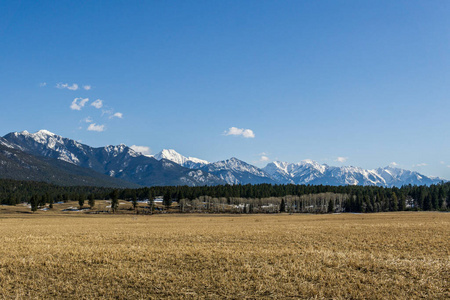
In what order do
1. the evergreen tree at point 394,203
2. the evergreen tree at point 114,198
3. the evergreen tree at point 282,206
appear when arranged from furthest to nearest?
the evergreen tree at point 394,203 < the evergreen tree at point 282,206 < the evergreen tree at point 114,198

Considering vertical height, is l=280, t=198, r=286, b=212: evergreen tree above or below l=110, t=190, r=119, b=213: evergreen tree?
below

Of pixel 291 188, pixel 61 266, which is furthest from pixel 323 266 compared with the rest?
pixel 291 188

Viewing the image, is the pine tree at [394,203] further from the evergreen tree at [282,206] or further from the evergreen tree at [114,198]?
the evergreen tree at [114,198]

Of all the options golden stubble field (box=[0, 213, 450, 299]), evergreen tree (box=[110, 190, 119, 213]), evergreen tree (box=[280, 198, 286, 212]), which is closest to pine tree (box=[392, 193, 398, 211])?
evergreen tree (box=[280, 198, 286, 212])

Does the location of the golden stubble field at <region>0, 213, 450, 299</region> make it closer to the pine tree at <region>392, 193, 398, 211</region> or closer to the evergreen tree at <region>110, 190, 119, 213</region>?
the evergreen tree at <region>110, 190, 119, 213</region>

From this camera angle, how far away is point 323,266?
17516 millimetres

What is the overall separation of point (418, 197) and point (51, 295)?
201 m

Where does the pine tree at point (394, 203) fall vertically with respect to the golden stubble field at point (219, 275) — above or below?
below

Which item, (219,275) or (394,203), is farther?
(394,203)

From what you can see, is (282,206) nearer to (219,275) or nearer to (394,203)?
(394,203)

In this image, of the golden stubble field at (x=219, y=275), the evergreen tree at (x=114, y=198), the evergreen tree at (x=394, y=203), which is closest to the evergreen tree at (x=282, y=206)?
the evergreen tree at (x=394, y=203)

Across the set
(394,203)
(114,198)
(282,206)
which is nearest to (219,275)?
(114,198)

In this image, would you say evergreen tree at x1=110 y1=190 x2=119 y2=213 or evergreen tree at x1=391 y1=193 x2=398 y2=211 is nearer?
evergreen tree at x1=110 y1=190 x2=119 y2=213

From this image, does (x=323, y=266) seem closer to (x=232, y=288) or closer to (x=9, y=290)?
(x=232, y=288)
